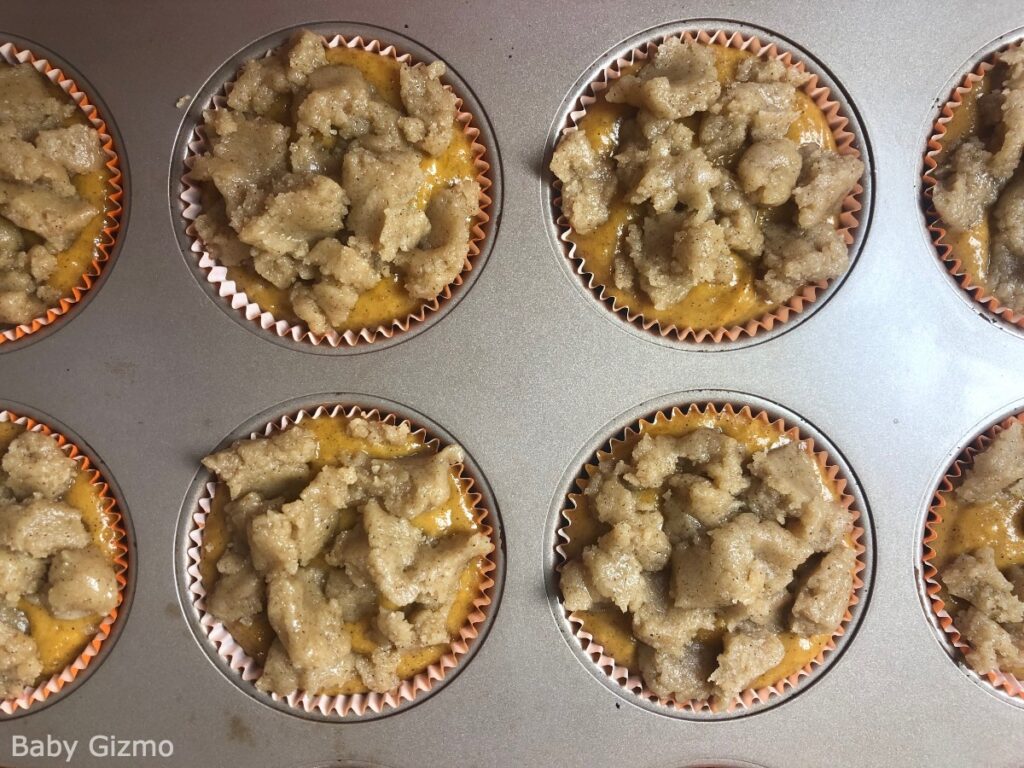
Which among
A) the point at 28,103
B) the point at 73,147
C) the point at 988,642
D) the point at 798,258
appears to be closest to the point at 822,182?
the point at 798,258

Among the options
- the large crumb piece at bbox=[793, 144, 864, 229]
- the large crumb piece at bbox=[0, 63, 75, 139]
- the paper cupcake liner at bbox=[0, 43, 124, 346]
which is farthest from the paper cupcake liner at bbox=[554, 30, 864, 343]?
the large crumb piece at bbox=[0, 63, 75, 139]

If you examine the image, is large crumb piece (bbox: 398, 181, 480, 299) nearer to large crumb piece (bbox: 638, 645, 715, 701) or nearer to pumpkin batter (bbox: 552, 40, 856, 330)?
pumpkin batter (bbox: 552, 40, 856, 330)

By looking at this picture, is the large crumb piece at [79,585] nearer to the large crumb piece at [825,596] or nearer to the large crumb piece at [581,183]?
the large crumb piece at [581,183]

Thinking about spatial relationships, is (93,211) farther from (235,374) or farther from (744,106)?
(744,106)

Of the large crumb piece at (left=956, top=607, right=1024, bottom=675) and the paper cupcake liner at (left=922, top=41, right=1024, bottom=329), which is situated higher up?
the paper cupcake liner at (left=922, top=41, right=1024, bottom=329)

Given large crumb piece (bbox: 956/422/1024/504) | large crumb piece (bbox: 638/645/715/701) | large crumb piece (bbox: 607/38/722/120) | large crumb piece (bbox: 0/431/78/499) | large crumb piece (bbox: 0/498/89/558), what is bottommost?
large crumb piece (bbox: 638/645/715/701)

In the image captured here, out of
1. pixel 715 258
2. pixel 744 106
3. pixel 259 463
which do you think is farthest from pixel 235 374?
pixel 744 106

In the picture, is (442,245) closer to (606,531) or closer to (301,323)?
(301,323)
